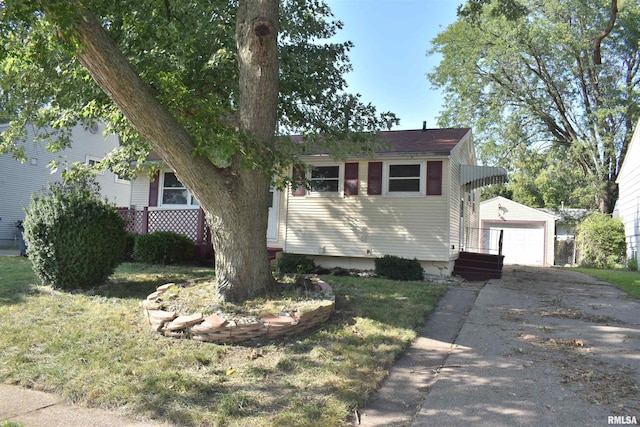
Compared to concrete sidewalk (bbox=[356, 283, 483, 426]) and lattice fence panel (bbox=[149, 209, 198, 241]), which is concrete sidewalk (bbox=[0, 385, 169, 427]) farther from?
lattice fence panel (bbox=[149, 209, 198, 241])

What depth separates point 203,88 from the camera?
24.8 ft

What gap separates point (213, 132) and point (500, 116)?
854 inches

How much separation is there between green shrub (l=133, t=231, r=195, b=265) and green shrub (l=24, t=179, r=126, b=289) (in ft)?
12.7

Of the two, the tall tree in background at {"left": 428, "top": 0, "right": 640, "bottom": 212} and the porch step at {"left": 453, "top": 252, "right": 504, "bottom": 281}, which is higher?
the tall tree in background at {"left": 428, "top": 0, "right": 640, "bottom": 212}

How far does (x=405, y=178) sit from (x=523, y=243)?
50.2ft

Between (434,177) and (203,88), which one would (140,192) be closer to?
(203,88)

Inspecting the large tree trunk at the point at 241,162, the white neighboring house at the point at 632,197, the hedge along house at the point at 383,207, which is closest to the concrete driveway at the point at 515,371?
the large tree trunk at the point at 241,162

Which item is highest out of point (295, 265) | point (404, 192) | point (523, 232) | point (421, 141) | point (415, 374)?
point (421, 141)

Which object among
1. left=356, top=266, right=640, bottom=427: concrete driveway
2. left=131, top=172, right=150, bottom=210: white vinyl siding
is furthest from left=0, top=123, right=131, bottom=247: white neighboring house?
left=356, top=266, right=640, bottom=427: concrete driveway

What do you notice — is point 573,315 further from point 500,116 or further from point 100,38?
point 500,116

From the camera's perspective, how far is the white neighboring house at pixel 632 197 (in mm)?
17406

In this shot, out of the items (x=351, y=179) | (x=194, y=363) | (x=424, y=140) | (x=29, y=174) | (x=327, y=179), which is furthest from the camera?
(x=29, y=174)

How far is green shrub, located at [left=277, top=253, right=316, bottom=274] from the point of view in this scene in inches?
454

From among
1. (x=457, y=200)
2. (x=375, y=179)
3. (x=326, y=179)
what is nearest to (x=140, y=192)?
(x=326, y=179)
